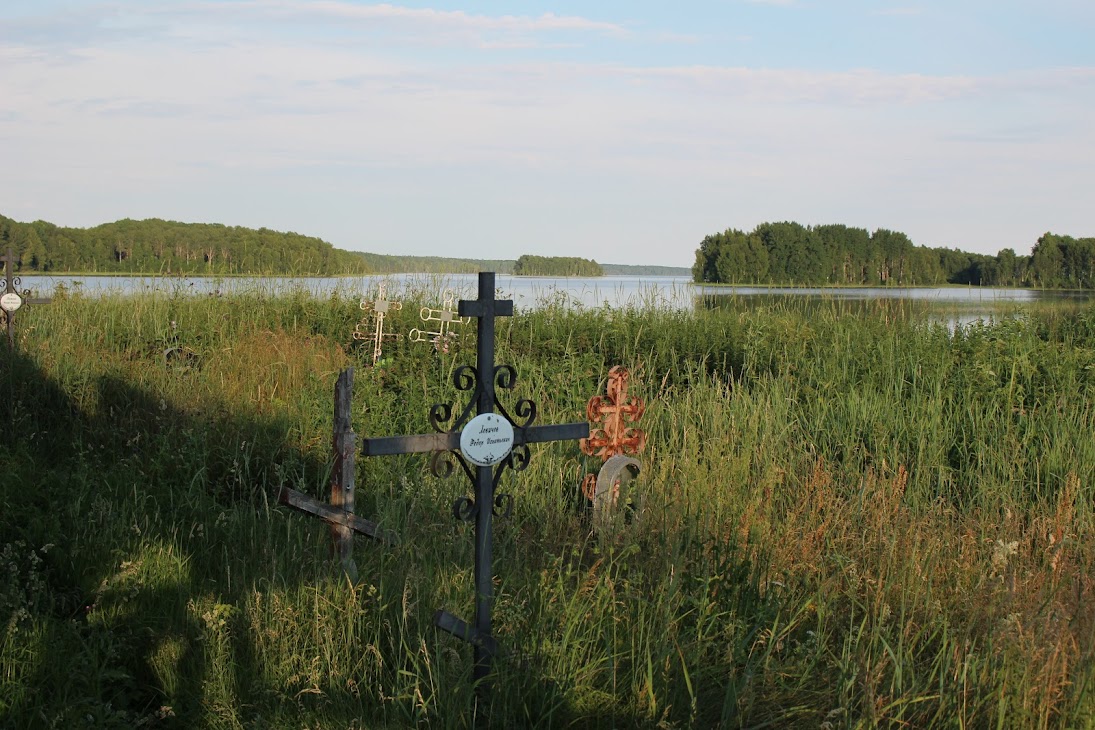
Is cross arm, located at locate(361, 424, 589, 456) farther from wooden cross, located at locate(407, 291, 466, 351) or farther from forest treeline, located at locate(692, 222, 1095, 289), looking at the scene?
forest treeline, located at locate(692, 222, 1095, 289)

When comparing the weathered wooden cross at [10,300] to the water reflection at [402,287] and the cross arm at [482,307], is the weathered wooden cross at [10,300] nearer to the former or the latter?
the water reflection at [402,287]

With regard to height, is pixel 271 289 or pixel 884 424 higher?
pixel 271 289

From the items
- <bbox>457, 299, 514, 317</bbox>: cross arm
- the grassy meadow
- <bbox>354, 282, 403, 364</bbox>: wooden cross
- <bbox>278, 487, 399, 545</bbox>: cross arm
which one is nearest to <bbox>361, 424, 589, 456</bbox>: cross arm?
<bbox>457, 299, 514, 317</bbox>: cross arm

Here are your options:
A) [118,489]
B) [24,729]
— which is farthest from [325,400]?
[24,729]

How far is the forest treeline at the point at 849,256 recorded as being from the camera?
95.2 feet

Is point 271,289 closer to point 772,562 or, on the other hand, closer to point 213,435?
point 213,435

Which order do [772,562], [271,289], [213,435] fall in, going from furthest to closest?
[271,289], [213,435], [772,562]

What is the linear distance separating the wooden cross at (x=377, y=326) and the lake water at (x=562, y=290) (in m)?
1.20

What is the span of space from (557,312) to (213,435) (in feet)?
18.6

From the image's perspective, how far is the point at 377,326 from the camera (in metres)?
10.6

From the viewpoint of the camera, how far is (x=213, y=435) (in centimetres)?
681

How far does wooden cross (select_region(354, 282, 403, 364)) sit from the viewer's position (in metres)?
10.3

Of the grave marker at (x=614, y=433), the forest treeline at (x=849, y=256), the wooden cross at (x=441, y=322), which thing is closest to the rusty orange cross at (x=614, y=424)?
the grave marker at (x=614, y=433)

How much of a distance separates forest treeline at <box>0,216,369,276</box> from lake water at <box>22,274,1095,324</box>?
74 centimetres
